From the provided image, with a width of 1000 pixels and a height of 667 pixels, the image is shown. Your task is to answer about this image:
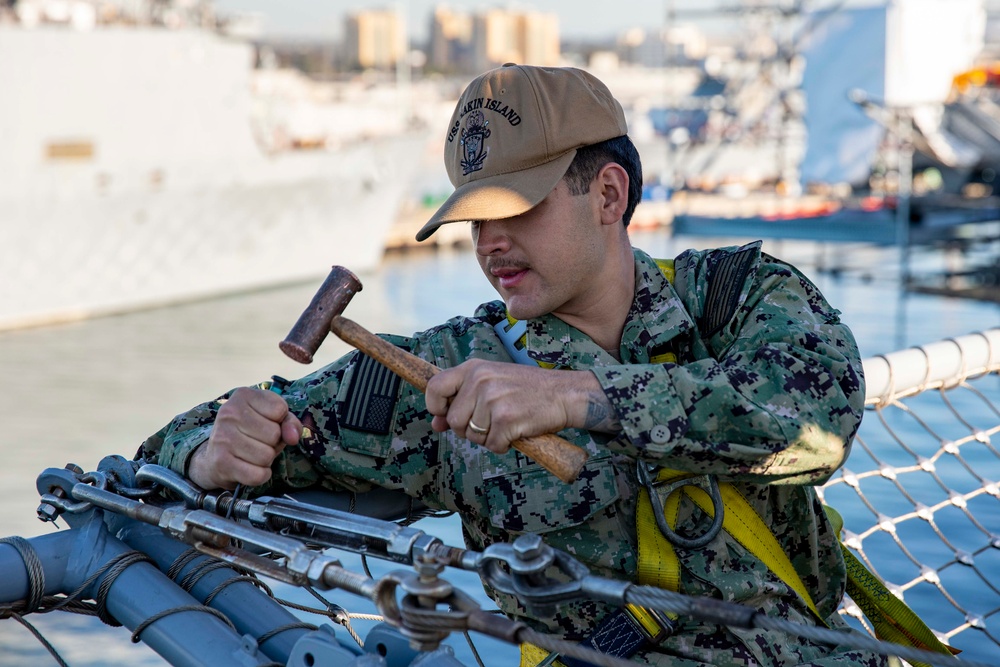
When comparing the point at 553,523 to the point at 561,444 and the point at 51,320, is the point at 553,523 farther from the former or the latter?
the point at 51,320

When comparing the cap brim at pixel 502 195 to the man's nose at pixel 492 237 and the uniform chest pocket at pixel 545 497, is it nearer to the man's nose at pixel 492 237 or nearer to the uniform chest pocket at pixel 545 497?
the man's nose at pixel 492 237

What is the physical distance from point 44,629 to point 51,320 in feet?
51.8

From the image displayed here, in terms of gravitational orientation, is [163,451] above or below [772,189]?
above

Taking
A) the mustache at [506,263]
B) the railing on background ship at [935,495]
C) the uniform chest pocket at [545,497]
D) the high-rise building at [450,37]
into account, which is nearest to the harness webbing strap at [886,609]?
the uniform chest pocket at [545,497]

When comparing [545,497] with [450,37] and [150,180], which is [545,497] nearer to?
[150,180]

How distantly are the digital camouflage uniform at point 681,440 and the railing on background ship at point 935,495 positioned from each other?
0.80 meters

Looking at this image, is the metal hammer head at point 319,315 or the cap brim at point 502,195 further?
the cap brim at point 502,195

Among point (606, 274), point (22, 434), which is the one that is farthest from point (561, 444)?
point (22, 434)

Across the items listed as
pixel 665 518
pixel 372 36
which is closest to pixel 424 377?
pixel 665 518

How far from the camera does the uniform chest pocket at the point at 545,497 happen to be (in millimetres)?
1880

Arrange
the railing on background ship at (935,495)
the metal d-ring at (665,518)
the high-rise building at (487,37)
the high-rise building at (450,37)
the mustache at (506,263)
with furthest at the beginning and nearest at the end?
the high-rise building at (450,37)
the high-rise building at (487,37)
the railing on background ship at (935,495)
the mustache at (506,263)
the metal d-ring at (665,518)

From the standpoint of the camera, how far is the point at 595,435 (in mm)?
1615

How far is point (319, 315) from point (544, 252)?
1.33ft

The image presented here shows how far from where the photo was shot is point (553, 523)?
190 centimetres
